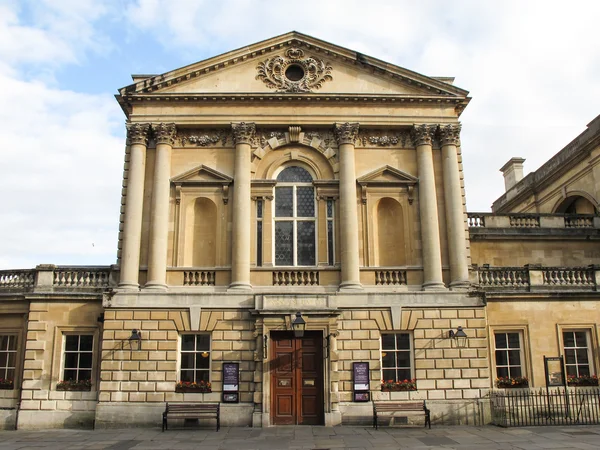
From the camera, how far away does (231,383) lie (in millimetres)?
18391

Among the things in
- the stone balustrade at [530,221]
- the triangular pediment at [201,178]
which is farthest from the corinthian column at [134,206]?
the stone balustrade at [530,221]

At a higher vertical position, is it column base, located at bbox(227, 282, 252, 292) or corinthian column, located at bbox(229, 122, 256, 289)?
corinthian column, located at bbox(229, 122, 256, 289)

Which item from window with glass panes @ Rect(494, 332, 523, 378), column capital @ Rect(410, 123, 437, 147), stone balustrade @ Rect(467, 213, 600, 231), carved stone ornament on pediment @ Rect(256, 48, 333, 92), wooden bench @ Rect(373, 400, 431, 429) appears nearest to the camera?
wooden bench @ Rect(373, 400, 431, 429)

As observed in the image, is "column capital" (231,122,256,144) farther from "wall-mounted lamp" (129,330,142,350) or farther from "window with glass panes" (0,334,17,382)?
"window with glass panes" (0,334,17,382)

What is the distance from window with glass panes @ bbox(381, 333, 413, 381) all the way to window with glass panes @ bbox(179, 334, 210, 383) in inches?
233

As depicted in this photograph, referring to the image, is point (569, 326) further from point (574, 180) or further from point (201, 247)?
point (201, 247)

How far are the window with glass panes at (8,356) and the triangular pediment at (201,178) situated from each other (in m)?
8.15

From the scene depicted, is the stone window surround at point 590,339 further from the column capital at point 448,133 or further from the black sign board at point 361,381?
the column capital at point 448,133

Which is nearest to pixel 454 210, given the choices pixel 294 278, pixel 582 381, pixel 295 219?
pixel 295 219

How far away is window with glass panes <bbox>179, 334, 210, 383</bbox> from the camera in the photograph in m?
18.8

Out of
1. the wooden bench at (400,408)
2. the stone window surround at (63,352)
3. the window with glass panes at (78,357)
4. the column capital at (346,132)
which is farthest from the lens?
the column capital at (346,132)

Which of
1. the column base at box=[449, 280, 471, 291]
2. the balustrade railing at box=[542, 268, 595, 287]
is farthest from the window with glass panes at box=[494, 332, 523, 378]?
the balustrade railing at box=[542, 268, 595, 287]

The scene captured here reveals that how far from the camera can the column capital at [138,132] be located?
67.6ft

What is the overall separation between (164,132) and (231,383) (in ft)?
30.2
